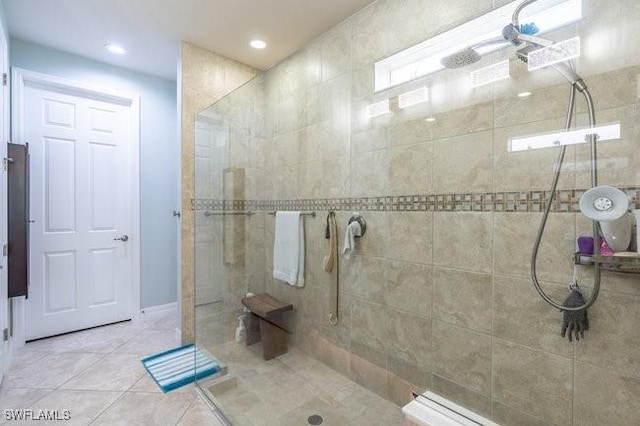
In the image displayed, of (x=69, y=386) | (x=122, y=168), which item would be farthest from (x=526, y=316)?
(x=122, y=168)

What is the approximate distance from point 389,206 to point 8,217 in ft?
9.60

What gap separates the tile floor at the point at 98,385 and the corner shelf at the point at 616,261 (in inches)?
75.8

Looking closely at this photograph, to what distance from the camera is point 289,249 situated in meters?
2.09

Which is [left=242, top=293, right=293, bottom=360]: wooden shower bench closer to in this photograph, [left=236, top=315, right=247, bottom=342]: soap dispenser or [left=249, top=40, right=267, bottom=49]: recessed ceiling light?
[left=236, top=315, right=247, bottom=342]: soap dispenser

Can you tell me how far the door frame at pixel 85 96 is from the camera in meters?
2.56

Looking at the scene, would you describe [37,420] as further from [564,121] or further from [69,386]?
[564,121]

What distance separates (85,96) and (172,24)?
130 cm

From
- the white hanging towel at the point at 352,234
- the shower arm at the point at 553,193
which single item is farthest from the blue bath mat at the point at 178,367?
the shower arm at the point at 553,193

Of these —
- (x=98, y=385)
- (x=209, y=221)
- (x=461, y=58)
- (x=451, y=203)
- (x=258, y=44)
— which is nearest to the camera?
(x=461, y=58)

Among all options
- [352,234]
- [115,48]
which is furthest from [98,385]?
[115,48]

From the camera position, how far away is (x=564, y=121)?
46.9 inches

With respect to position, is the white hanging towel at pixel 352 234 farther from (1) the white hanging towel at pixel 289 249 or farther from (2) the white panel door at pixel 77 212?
(2) the white panel door at pixel 77 212

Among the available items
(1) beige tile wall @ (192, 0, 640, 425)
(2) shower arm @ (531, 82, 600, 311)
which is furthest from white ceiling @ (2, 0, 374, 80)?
(2) shower arm @ (531, 82, 600, 311)

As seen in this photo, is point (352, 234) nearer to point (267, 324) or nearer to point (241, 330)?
point (267, 324)
